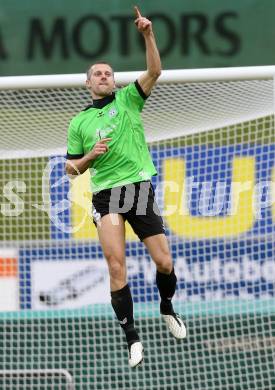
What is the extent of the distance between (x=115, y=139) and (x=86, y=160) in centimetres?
22

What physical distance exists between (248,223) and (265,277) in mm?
423

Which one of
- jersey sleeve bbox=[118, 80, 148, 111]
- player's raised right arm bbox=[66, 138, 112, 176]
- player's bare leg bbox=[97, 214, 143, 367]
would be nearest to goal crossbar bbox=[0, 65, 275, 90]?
jersey sleeve bbox=[118, 80, 148, 111]

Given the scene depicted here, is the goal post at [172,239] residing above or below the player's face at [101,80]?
below

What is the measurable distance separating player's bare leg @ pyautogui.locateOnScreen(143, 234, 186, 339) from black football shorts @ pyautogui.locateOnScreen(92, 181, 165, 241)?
0.15 feet

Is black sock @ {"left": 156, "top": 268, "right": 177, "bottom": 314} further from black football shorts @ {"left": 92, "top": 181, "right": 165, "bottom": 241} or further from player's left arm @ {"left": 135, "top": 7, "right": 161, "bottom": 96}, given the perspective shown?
player's left arm @ {"left": 135, "top": 7, "right": 161, "bottom": 96}

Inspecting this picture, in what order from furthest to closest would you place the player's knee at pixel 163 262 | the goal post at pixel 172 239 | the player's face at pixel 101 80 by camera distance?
the goal post at pixel 172 239 → the player's knee at pixel 163 262 → the player's face at pixel 101 80

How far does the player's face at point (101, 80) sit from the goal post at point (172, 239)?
2.76 ft

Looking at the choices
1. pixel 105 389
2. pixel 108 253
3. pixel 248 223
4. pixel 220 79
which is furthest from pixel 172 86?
pixel 105 389

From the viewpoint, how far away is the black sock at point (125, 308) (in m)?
5.86

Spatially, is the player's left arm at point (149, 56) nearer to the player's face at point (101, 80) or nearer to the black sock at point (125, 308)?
the player's face at point (101, 80)

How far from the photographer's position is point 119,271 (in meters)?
5.79

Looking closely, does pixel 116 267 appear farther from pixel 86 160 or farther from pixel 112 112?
pixel 112 112

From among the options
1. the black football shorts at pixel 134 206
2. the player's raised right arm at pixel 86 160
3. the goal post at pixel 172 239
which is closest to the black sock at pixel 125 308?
the black football shorts at pixel 134 206

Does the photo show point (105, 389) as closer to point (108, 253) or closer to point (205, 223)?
point (205, 223)
